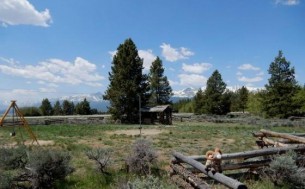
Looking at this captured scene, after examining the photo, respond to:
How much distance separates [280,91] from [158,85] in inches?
1049

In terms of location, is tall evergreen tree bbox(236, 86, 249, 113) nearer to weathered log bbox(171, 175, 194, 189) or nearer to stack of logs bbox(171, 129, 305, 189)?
stack of logs bbox(171, 129, 305, 189)

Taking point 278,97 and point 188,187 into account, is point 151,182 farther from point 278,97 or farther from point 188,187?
point 278,97

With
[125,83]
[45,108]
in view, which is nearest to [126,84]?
[125,83]

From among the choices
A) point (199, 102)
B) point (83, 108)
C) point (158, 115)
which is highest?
point (199, 102)

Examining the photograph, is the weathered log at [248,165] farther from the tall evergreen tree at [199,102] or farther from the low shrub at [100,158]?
the tall evergreen tree at [199,102]

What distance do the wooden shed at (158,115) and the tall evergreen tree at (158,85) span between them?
73.5 feet

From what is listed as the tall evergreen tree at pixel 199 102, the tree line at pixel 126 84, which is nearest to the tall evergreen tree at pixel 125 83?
the tree line at pixel 126 84

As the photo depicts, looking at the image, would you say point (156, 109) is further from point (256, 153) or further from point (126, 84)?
point (256, 153)

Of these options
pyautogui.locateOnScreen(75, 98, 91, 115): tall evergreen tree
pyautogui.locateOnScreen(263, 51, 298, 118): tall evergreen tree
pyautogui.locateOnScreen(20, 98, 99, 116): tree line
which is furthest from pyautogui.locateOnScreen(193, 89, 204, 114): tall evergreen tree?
pyautogui.locateOnScreen(75, 98, 91, 115): tall evergreen tree

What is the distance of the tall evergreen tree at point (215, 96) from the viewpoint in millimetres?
74500

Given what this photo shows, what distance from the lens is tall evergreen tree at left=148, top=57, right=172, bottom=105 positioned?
7594cm

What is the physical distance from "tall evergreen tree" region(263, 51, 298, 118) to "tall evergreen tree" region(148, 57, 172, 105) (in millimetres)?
23215

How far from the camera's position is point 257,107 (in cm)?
6688

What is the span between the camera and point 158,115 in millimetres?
53562
